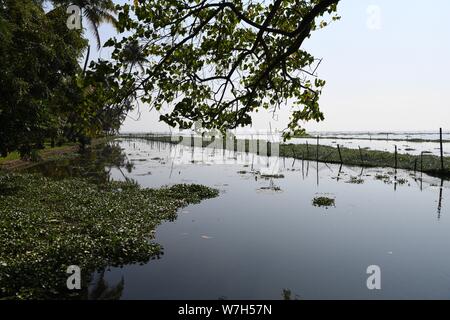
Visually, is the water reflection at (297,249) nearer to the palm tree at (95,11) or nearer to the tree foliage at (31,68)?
the tree foliage at (31,68)

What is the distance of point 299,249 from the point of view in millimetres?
12289

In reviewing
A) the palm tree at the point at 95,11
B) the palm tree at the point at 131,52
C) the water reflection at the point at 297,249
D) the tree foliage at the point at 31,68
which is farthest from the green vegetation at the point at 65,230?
the palm tree at the point at 95,11

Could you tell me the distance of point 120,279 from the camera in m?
9.24

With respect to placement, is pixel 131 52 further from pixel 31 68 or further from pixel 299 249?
pixel 31 68

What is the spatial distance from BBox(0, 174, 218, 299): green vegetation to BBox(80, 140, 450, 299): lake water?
2.75 ft

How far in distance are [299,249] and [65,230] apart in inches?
325

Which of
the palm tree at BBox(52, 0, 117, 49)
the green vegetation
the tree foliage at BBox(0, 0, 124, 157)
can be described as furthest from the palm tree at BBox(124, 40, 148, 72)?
the palm tree at BBox(52, 0, 117, 49)

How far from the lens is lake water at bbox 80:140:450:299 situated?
912cm

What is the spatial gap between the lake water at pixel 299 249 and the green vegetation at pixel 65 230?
0.84 m

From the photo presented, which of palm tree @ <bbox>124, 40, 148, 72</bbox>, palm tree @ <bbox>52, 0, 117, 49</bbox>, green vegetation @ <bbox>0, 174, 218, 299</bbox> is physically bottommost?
green vegetation @ <bbox>0, 174, 218, 299</bbox>

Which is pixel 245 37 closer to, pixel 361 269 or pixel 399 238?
pixel 361 269

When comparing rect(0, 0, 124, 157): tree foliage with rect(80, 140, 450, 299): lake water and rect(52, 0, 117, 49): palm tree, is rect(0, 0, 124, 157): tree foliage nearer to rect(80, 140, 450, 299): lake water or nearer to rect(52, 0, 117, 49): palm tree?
rect(80, 140, 450, 299): lake water

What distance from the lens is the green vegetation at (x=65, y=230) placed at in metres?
8.42
